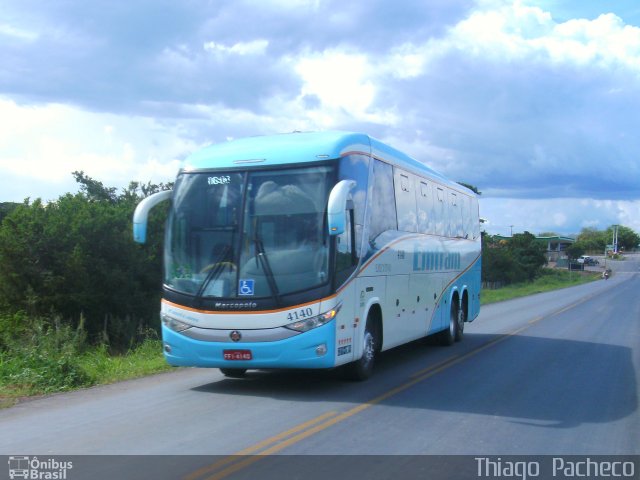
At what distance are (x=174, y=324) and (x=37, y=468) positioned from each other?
150 inches

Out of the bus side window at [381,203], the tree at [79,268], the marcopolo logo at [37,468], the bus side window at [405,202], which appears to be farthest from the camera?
the tree at [79,268]

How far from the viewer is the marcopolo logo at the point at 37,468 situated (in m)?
6.50

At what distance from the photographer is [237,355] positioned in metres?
10.0

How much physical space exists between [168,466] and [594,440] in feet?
15.1

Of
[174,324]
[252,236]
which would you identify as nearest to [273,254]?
[252,236]

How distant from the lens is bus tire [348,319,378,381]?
37.1ft

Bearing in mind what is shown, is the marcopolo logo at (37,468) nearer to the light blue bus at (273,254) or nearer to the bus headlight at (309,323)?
the light blue bus at (273,254)

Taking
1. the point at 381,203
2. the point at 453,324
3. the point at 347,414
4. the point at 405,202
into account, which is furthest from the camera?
the point at 453,324

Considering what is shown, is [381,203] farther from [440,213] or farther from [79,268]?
[79,268]

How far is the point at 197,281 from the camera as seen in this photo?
10211 mm

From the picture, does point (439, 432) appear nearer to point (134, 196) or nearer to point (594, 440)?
point (594, 440)

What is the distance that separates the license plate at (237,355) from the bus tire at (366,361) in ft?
6.50

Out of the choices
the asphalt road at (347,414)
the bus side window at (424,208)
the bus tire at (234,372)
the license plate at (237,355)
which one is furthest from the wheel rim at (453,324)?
the license plate at (237,355)

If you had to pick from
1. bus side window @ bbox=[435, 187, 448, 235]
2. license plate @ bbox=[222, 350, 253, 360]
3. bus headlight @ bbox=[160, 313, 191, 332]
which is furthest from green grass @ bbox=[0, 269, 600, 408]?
bus side window @ bbox=[435, 187, 448, 235]
